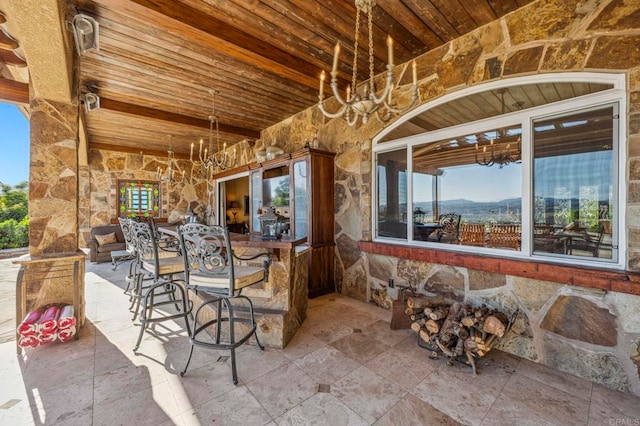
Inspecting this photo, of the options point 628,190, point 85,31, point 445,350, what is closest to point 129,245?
point 85,31

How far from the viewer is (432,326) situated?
2322 millimetres

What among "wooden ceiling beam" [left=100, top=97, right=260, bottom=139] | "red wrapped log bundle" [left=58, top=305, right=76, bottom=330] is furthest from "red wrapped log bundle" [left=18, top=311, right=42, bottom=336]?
"wooden ceiling beam" [left=100, top=97, right=260, bottom=139]

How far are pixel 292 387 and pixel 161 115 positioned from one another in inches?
176

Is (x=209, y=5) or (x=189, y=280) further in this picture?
(x=209, y=5)

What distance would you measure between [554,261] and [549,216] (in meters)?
0.40

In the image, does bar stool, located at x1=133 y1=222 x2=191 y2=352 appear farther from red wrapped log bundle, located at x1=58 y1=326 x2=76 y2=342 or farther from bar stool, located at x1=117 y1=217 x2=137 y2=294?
red wrapped log bundle, located at x1=58 y1=326 x2=76 y2=342

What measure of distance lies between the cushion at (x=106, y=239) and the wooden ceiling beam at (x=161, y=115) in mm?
3440

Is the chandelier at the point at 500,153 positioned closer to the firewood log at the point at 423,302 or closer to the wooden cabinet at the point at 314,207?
the firewood log at the point at 423,302

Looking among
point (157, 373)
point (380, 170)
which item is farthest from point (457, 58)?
point (157, 373)

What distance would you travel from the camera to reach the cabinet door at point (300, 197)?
385 cm

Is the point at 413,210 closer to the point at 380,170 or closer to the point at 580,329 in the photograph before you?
the point at 380,170

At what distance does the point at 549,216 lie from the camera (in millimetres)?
2301

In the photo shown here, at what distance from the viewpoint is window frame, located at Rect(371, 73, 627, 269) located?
1.90 meters

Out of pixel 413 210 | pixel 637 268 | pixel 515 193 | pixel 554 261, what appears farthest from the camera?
pixel 413 210
